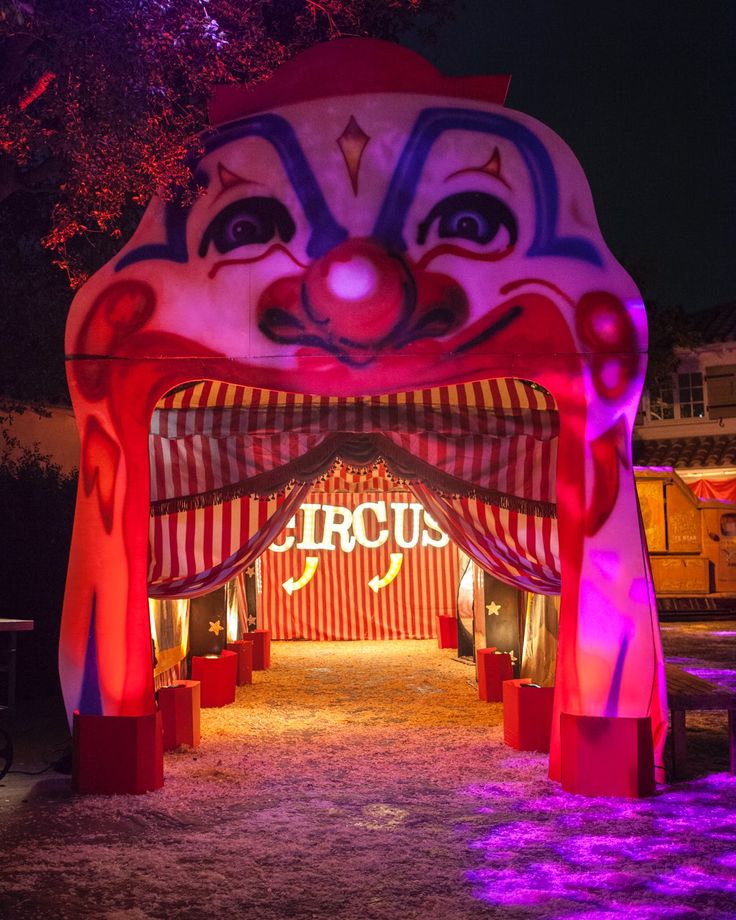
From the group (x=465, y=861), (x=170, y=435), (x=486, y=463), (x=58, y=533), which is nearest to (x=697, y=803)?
(x=465, y=861)

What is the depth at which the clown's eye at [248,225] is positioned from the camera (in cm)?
686

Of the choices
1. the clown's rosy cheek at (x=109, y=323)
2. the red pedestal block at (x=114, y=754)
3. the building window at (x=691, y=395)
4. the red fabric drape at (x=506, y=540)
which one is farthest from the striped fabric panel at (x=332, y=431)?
the building window at (x=691, y=395)

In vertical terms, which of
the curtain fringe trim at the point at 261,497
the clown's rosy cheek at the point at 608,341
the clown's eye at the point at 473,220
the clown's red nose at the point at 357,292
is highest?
the clown's eye at the point at 473,220

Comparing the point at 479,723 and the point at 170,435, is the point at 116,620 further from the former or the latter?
the point at 479,723

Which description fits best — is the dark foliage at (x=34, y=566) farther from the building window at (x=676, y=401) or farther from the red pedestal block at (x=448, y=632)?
the building window at (x=676, y=401)

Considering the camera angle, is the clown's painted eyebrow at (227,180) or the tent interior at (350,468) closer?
the clown's painted eyebrow at (227,180)

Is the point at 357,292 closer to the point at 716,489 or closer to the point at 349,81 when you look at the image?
the point at 349,81

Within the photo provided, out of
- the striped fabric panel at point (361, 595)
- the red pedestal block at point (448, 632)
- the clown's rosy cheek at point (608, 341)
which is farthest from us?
the striped fabric panel at point (361, 595)

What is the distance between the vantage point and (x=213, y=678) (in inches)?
390

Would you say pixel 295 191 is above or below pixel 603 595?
above

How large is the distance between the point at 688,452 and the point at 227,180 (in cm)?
1990

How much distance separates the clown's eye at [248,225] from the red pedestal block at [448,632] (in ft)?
29.2

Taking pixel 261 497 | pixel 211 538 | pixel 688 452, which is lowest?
pixel 211 538

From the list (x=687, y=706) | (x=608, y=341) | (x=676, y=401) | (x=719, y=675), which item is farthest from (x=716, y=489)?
(x=608, y=341)
